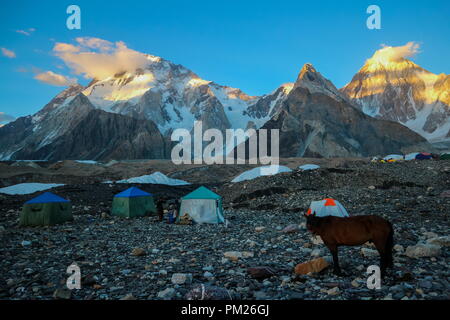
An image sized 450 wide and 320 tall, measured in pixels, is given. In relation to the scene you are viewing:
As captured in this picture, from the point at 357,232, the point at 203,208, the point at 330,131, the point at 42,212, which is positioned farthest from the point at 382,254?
the point at 330,131

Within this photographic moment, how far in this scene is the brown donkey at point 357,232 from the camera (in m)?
6.70

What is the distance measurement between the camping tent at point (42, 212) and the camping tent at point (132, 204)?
396 cm

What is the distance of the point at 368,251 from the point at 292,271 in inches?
99.6

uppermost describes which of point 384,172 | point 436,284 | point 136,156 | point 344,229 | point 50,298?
point 136,156

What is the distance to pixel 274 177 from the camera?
104 ft

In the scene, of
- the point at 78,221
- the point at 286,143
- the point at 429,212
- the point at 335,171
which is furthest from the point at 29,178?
the point at 286,143

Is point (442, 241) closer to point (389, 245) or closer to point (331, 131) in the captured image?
point (389, 245)

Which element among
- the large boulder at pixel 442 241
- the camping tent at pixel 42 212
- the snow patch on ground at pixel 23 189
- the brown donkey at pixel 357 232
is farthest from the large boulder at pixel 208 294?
the snow patch on ground at pixel 23 189

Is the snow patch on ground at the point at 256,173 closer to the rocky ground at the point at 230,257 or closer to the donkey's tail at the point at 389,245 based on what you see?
the rocky ground at the point at 230,257

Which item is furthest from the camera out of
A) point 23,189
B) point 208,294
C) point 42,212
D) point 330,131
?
point 330,131

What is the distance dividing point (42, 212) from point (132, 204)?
5.58 metres

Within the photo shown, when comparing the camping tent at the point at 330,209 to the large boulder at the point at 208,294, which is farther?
the camping tent at the point at 330,209

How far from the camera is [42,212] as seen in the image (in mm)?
18859

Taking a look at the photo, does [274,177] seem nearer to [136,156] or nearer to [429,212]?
[429,212]
